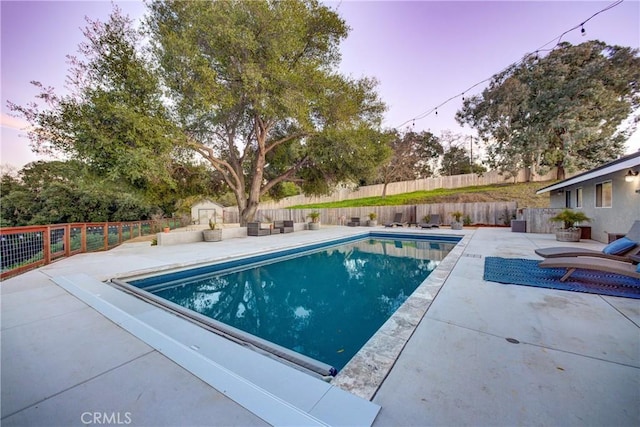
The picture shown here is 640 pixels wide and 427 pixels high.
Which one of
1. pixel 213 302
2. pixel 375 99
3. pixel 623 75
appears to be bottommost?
pixel 213 302

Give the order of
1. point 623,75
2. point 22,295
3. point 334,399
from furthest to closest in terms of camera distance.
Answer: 1. point 623,75
2. point 22,295
3. point 334,399

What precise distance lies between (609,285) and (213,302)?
250 inches

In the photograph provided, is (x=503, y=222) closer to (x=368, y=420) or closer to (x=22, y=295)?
(x=368, y=420)

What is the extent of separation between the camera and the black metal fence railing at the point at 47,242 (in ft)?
15.7

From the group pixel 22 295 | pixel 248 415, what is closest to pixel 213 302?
pixel 22 295

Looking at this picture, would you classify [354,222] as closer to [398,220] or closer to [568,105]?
[398,220]

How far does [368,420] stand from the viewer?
4.72ft

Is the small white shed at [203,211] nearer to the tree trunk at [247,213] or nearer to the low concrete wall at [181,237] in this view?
the tree trunk at [247,213]

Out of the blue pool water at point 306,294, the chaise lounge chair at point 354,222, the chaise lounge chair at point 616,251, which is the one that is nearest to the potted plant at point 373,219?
the chaise lounge chair at point 354,222

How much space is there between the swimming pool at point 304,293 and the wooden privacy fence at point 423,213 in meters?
8.76

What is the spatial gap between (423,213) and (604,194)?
30.3 ft

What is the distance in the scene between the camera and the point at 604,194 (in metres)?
7.93

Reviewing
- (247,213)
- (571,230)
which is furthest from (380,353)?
(247,213)

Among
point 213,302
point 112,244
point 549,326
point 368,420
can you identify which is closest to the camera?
point 368,420
